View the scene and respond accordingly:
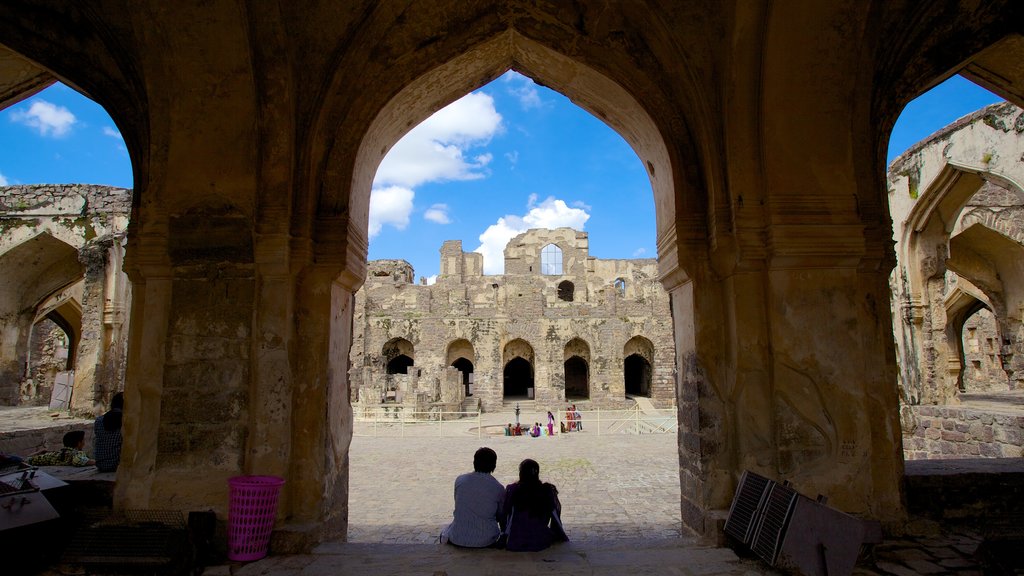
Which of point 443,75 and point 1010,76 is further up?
point 1010,76

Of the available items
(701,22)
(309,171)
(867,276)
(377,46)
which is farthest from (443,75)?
(867,276)

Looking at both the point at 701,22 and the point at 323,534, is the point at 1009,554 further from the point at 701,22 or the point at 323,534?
the point at 323,534

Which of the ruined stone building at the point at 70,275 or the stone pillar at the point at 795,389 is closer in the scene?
the stone pillar at the point at 795,389

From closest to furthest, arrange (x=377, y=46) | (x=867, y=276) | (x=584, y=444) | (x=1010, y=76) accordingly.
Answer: (x=867, y=276) < (x=377, y=46) < (x=1010, y=76) < (x=584, y=444)

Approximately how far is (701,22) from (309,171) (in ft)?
9.61

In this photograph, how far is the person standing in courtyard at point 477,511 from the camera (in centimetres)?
346

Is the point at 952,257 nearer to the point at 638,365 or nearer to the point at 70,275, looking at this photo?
the point at 638,365

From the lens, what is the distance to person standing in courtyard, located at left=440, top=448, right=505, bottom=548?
3.46 m

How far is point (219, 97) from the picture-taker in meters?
3.64

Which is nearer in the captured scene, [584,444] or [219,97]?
[219,97]

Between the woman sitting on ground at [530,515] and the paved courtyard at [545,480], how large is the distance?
1.27 meters

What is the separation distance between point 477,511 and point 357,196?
2.41 metres

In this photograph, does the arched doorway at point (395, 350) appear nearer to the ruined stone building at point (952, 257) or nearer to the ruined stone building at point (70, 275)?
the ruined stone building at point (70, 275)

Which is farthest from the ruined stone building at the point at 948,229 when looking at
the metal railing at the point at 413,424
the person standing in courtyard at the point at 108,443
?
the person standing in courtyard at the point at 108,443
